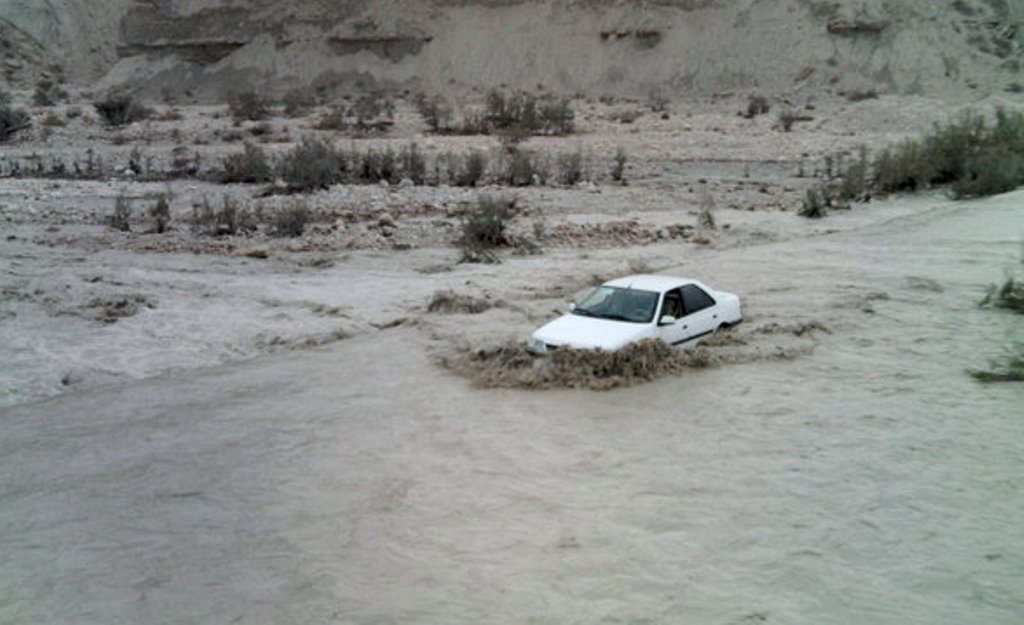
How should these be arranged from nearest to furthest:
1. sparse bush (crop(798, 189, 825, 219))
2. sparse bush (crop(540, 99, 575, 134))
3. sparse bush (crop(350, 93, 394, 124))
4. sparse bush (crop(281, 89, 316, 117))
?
sparse bush (crop(798, 189, 825, 219)) → sparse bush (crop(540, 99, 575, 134)) → sparse bush (crop(350, 93, 394, 124)) → sparse bush (crop(281, 89, 316, 117))

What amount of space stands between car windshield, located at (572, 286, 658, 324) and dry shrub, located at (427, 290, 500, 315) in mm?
2903

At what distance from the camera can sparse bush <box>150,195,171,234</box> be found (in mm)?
20156

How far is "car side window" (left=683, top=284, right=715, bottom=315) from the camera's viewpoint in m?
12.6

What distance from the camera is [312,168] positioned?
24.6m

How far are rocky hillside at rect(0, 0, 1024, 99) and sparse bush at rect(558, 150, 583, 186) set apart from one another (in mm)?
15222

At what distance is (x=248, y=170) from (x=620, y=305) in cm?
1581

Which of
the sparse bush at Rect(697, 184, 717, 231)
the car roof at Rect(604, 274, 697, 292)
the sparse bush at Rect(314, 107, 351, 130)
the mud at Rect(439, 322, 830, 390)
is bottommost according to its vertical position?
the mud at Rect(439, 322, 830, 390)

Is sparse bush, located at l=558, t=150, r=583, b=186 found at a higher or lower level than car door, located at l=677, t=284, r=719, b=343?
higher

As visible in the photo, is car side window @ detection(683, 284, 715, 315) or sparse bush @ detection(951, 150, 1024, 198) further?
sparse bush @ detection(951, 150, 1024, 198)

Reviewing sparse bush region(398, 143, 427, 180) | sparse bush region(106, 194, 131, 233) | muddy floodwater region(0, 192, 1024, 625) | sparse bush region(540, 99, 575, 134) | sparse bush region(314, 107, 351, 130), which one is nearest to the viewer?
muddy floodwater region(0, 192, 1024, 625)

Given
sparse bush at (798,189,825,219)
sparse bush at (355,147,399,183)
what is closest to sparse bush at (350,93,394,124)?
sparse bush at (355,147,399,183)

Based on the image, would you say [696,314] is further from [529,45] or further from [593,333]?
[529,45]

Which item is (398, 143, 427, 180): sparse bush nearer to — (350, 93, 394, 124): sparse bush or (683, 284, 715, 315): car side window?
(350, 93, 394, 124): sparse bush

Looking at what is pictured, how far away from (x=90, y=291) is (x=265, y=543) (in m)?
8.44
